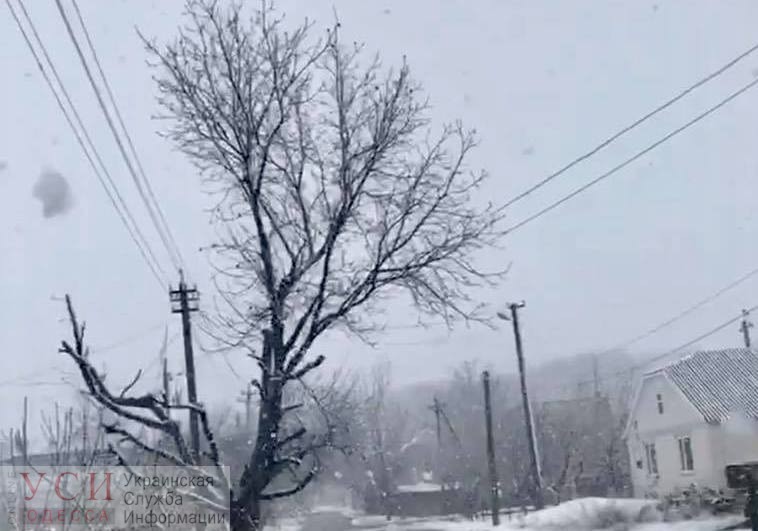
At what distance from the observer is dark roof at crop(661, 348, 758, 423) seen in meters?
41.2

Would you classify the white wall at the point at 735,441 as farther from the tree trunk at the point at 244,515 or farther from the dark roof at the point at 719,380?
the tree trunk at the point at 244,515

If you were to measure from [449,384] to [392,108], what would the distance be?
89.6 meters

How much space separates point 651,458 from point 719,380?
5.82 m

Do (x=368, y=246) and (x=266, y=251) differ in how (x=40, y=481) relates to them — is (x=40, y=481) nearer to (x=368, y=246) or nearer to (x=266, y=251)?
(x=266, y=251)

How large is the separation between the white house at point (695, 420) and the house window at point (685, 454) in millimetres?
39

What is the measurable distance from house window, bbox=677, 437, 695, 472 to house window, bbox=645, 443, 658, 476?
318cm

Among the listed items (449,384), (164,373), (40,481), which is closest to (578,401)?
(449,384)

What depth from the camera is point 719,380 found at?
145ft

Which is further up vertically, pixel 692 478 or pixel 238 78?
pixel 238 78

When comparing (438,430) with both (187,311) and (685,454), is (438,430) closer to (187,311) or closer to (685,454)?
(685,454)

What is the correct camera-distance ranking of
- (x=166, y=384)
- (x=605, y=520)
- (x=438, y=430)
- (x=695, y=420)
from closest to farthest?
(x=166, y=384) → (x=605, y=520) → (x=695, y=420) → (x=438, y=430)

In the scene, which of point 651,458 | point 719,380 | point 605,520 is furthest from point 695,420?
point 605,520

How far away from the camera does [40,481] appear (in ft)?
49.5

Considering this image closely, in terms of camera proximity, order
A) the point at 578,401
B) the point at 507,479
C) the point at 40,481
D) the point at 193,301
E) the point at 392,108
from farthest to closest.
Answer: the point at 578,401
the point at 507,479
the point at 193,301
the point at 40,481
the point at 392,108
